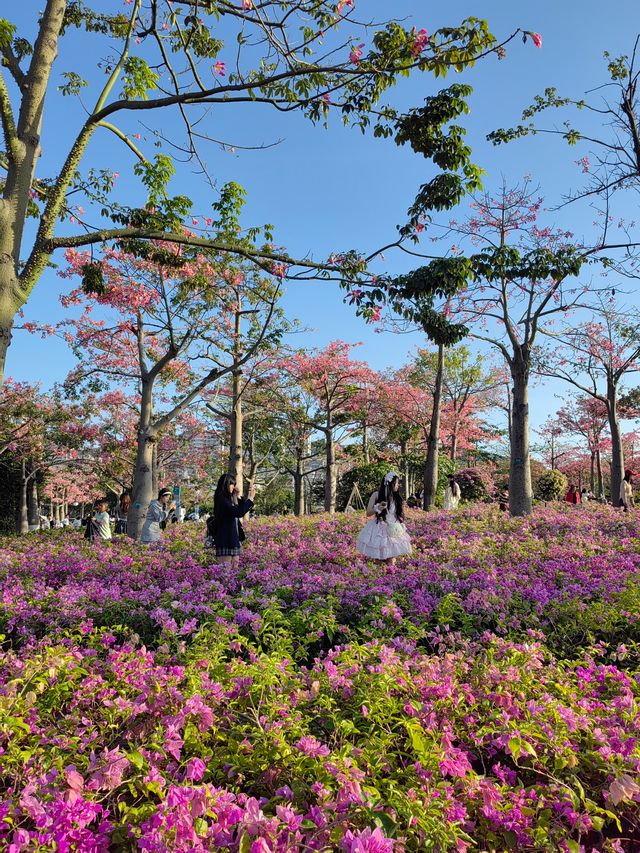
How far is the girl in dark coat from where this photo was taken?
24.8 feet

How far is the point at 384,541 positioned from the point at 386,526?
0.22 meters

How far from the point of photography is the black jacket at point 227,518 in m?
7.55

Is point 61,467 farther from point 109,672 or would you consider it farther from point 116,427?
point 109,672

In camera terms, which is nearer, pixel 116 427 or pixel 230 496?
pixel 230 496

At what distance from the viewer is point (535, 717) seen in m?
2.54

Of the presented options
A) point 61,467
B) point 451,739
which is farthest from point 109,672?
point 61,467

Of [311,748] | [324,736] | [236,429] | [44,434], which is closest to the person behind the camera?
[311,748]

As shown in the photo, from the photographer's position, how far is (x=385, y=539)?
7.82 meters

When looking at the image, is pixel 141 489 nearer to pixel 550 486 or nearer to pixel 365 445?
pixel 365 445

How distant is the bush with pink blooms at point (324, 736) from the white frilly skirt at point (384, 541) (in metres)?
2.77

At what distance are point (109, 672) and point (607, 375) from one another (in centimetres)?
1882

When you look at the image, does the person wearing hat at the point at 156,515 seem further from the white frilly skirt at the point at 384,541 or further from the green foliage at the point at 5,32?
the green foliage at the point at 5,32

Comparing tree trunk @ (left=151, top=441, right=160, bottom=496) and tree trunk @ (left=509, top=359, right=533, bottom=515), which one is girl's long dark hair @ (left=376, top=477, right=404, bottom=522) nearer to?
tree trunk @ (left=509, top=359, right=533, bottom=515)

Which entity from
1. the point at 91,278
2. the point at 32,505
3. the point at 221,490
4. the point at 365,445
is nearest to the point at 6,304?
the point at 91,278
